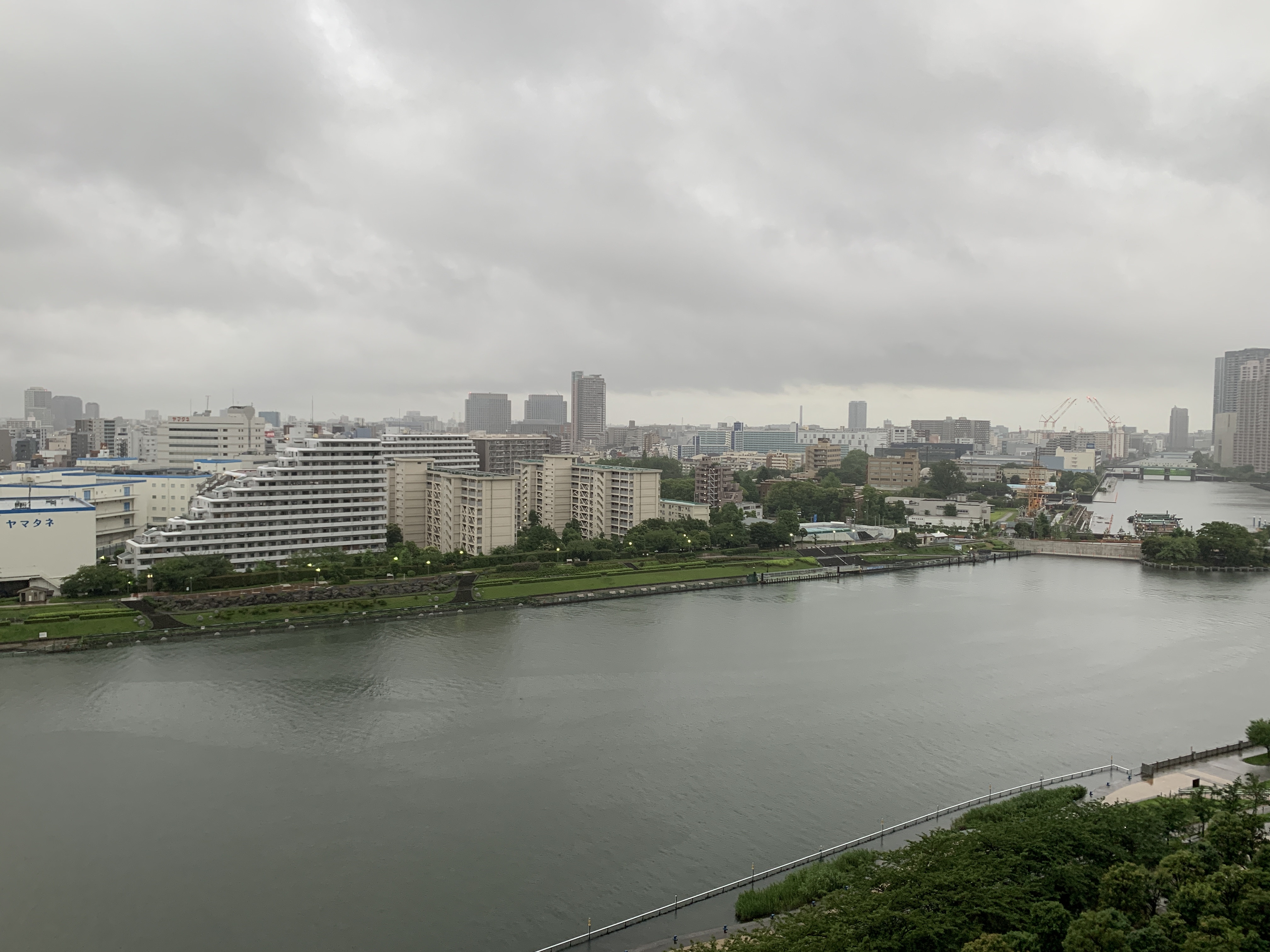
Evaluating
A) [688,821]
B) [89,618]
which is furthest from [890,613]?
[89,618]

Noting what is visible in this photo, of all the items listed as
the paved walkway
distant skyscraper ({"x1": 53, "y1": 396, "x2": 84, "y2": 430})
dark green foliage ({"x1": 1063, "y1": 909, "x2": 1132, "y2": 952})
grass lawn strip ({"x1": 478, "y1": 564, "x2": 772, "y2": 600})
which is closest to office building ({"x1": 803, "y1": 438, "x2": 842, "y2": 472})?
grass lawn strip ({"x1": 478, "y1": 564, "x2": 772, "y2": 600})

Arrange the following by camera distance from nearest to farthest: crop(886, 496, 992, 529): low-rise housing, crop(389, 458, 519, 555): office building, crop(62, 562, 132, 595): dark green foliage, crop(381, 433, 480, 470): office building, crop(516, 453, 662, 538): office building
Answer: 1. crop(62, 562, 132, 595): dark green foliage
2. crop(389, 458, 519, 555): office building
3. crop(516, 453, 662, 538): office building
4. crop(381, 433, 480, 470): office building
5. crop(886, 496, 992, 529): low-rise housing

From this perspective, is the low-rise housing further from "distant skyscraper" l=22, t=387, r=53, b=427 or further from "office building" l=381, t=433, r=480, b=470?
"distant skyscraper" l=22, t=387, r=53, b=427

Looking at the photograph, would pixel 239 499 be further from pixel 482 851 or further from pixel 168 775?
pixel 482 851

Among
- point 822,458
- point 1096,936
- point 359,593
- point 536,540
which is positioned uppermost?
point 822,458

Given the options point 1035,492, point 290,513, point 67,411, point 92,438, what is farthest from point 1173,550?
point 67,411

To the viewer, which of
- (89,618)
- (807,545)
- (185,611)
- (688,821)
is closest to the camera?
(688,821)

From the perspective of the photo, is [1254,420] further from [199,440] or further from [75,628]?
[75,628]
